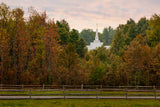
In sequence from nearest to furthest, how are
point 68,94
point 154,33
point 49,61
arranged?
1. point 68,94
2. point 49,61
3. point 154,33

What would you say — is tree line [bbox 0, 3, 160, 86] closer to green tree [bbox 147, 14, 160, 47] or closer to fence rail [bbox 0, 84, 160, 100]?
fence rail [bbox 0, 84, 160, 100]

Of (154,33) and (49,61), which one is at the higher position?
(154,33)

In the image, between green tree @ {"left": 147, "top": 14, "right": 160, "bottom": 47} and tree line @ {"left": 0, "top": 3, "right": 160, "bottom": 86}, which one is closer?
tree line @ {"left": 0, "top": 3, "right": 160, "bottom": 86}

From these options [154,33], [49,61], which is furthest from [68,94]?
[154,33]

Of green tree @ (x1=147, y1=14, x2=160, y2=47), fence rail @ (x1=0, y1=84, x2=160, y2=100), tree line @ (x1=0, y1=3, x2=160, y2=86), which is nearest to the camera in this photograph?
fence rail @ (x1=0, y1=84, x2=160, y2=100)

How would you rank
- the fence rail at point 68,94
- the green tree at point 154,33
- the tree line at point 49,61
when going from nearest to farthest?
the fence rail at point 68,94 → the tree line at point 49,61 → the green tree at point 154,33

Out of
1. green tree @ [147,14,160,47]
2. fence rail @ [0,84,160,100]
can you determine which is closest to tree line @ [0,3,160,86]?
fence rail @ [0,84,160,100]

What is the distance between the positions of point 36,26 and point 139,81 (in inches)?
935

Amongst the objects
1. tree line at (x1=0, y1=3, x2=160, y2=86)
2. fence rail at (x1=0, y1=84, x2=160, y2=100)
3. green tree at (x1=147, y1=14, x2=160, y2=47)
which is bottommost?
fence rail at (x1=0, y1=84, x2=160, y2=100)

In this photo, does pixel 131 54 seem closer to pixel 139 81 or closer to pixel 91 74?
pixel 139 81

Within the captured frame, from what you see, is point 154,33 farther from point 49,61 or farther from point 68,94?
point 68,94

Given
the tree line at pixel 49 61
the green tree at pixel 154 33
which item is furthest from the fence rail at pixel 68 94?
the green tree at pixel 154 33

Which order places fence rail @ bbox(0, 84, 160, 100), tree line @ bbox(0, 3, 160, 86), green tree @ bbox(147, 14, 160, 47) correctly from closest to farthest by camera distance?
fence rail @ bbox(0, 84, 160, 100) < tree line @ bbox(0, 3, 160, 86) < green tree @ bbox(147, 14, 160, 47)

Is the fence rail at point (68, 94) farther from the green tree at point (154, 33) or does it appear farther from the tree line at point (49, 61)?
the green tree at point (154, 33)
